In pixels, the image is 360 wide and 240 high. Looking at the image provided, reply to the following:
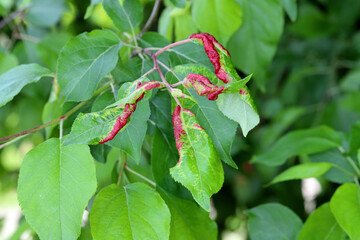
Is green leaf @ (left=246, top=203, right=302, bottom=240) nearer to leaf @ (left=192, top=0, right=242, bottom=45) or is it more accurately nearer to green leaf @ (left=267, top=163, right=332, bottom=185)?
green leaf @ (left=267, top=163, right=332, bottom=185)

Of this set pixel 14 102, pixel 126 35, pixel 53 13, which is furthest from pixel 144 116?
pixel 14 102

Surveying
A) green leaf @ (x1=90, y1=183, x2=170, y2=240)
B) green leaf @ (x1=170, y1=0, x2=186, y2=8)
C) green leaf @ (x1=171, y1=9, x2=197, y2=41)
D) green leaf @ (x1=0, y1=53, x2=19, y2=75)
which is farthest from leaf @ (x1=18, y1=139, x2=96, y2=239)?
green leaf @ (x1=0, y1=53, x2=19, y2=75)

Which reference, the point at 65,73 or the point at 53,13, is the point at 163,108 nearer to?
the point at 65,73

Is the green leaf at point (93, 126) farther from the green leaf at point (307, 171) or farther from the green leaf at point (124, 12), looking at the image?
the green leaf at point (307, 171)

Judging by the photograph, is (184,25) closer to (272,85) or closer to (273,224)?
(273,224)

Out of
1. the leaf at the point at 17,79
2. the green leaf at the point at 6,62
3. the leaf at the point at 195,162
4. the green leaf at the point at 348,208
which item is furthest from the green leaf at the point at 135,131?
the green leaf at the point at 6,62
